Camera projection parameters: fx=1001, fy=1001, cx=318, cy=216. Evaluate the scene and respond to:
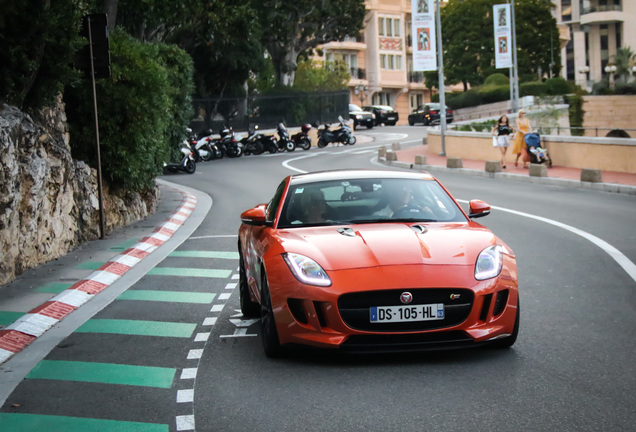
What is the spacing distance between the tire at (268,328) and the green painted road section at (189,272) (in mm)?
4660

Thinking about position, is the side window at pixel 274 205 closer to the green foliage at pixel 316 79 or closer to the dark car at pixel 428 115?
the green foliage at pixel 316 79

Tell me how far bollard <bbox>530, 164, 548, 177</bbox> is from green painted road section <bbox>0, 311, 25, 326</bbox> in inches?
784

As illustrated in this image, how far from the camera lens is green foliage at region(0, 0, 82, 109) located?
12578 millimetres

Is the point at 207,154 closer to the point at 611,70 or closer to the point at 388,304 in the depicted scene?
the point at 388,304

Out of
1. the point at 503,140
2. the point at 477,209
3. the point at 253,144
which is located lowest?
the point at 477,209

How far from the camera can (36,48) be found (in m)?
13.0

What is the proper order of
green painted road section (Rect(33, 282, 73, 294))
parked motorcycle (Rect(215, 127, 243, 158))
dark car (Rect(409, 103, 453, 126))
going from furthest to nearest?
dark car (Rect(409, 103, 453, 126)), parked motorcycle (Rect(215, 127, 243, 158)), green painted road section (Rect(33, 282, 73, 294))

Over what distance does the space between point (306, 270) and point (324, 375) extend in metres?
0.77

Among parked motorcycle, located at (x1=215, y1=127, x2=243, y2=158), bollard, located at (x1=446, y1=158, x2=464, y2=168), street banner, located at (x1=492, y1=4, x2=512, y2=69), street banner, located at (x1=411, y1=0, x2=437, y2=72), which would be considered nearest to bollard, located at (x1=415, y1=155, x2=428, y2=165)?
bollard, located at (x1=446, y1=158, x2=464, y2=168)

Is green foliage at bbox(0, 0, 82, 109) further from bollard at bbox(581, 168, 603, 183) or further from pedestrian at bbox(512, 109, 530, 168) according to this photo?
pedestrian at bbox(512, 109, 530, 168)

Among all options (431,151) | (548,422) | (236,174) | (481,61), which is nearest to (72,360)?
(548,422)

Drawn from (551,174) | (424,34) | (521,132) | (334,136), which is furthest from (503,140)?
(334,136)

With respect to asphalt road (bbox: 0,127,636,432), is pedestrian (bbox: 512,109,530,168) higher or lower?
higher

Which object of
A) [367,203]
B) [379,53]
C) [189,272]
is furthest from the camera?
[379,53]
